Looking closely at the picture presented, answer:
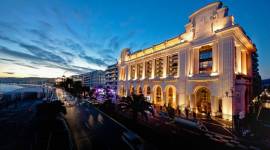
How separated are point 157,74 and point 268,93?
43.2 meters

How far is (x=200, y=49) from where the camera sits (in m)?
31.7

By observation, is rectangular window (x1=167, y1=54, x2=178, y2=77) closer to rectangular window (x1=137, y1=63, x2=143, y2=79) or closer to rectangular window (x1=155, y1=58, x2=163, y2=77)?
rectangular window (x1=155, y1=58, x2=163, y2=77)

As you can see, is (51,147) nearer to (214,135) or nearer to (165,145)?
(165,145)

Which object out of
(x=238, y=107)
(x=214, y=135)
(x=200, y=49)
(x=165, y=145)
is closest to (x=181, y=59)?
(x=200, y=49)

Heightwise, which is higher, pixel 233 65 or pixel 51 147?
pixel 233 65

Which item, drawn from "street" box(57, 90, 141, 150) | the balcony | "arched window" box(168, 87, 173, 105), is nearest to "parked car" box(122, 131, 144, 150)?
"street" box(57, 90, 141, 150)

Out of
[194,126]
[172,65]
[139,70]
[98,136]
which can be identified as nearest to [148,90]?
[139,70]

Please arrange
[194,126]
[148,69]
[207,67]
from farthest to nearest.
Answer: [148,69] → [207,67] → [194,126]

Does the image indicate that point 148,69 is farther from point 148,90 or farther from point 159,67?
point 148,90

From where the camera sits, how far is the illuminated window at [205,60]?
29.6 m

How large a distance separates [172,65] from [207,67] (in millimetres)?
8726

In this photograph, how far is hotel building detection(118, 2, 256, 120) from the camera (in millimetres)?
25234

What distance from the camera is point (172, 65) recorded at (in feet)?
120

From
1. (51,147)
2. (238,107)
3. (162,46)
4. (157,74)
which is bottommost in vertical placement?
(51,147)
